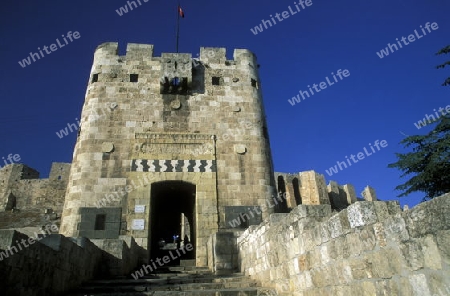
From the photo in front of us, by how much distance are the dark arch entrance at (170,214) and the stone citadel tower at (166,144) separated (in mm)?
159

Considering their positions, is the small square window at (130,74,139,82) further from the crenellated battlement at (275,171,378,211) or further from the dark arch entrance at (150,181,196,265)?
the crenellated battlement at (275,171,378,211)

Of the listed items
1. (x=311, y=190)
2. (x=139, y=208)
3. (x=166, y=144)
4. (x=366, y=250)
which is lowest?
(x=366, y=250)

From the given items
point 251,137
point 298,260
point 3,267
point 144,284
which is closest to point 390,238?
point 298,260

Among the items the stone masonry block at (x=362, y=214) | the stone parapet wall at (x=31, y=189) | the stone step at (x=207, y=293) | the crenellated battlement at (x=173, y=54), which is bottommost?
the stone step at (x=207, y=293)

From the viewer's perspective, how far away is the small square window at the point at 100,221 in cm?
998

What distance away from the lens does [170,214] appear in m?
18.5

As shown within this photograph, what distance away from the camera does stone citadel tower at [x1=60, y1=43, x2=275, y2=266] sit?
10.4m

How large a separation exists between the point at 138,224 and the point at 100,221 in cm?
116

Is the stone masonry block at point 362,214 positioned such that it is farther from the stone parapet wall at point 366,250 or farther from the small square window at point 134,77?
the small square window at point 134,77

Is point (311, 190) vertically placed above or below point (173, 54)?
below

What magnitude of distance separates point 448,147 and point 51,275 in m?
16.5

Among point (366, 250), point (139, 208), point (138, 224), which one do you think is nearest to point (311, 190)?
point (139, 208)

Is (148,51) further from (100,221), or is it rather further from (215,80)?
(100,221)

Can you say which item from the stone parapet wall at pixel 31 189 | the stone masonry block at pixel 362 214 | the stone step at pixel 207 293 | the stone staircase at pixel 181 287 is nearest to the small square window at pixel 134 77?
the stone staircase at pixel 181 287
